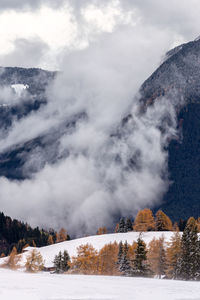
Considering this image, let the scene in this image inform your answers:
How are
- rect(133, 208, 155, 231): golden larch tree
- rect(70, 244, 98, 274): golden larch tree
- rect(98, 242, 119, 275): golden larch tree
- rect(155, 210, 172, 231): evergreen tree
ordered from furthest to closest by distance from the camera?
1. rect(155, 210, 172, 231): evergreen tree
2. rect(133, 208, 155, 231): golden larch tree
3. rect(98, 242, 119, 275): golden larch tree
4. rect(70, 244, 98, 274): golden larch tree

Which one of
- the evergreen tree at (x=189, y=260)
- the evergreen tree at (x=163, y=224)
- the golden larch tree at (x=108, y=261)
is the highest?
the evergreen tree at (x=163, y=224)

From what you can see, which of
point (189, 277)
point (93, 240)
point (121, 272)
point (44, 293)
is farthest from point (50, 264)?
point (44, 293)

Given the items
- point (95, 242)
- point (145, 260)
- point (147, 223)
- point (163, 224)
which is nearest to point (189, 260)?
point (145, 260)

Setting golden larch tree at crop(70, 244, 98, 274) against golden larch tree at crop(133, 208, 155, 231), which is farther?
golden larch tree at crop(133, 208, 155, 231)

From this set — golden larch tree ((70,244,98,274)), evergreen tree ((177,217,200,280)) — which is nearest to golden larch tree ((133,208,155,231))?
golden larch tree ((70,244,98,274))

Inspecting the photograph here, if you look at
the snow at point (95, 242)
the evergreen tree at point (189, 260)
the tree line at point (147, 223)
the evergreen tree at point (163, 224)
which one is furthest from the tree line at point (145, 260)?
the evergreen tree at point (163, 224)

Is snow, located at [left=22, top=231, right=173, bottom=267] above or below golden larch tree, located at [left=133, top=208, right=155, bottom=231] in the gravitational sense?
below

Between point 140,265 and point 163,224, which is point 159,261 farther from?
point 163,224

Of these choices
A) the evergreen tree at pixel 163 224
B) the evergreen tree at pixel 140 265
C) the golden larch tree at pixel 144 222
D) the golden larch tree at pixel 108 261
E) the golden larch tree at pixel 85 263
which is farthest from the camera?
the evergreen tree at pixel 163 224

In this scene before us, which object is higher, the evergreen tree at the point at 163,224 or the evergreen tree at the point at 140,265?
the evergreen tree at the point at 163,224

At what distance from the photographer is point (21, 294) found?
62.3ft

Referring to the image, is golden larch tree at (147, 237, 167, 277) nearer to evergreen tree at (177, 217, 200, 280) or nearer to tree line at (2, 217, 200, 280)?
tree line at (2, 217, 200, 280)

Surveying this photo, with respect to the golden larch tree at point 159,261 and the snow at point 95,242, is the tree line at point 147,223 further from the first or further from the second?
the golden larch tree at point 159,261

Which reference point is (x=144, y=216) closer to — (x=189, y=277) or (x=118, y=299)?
(x=189, y=277)
